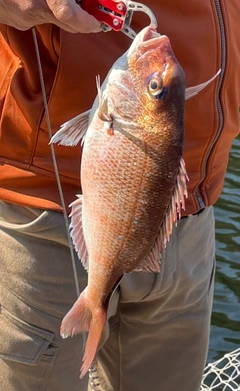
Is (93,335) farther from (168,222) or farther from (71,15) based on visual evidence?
(71,15)

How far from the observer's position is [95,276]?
70.9 inches

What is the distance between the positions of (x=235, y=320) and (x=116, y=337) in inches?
87.6

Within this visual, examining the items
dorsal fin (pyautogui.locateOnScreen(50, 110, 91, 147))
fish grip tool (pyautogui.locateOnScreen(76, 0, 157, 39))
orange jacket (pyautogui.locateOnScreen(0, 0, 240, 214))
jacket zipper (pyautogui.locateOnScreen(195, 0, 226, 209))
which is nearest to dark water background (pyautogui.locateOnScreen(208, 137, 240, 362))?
jacket zipper (pyautogui.locateOnScreen(195, 0, 226, 209))

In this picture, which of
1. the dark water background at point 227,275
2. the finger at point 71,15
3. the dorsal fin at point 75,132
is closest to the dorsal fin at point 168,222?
the dorsal fin at point 75,132

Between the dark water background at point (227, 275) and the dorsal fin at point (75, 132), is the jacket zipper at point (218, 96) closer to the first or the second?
the dorsal fin at point (75, 132)

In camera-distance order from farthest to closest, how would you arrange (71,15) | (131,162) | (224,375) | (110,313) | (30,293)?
(224,375), (110,313), (30,293), (131,162), (71,15)

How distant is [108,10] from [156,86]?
196 millimetres

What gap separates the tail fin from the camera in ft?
5.97

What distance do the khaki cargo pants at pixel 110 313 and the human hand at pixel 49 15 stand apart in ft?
2.00

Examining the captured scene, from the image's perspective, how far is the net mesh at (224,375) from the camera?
362cm

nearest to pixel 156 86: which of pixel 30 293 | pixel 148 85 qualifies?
pixel 148 85

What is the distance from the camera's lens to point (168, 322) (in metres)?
2.46

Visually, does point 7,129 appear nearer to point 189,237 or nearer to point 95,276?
point 95,276

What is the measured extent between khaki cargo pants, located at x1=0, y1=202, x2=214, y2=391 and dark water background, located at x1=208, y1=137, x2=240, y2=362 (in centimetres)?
171
